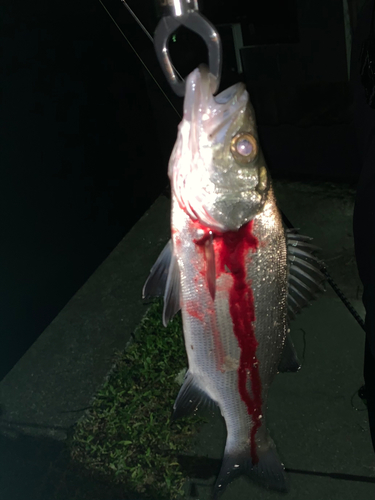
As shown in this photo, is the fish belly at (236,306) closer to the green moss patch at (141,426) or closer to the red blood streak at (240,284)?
the red blood streak at (240,284)

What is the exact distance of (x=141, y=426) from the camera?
132 inches

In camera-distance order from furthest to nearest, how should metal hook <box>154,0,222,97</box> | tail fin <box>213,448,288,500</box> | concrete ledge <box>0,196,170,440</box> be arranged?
1. concrete ledge <box>0,196,170,440</box>
2. tail fin <box>213,448,288,500</box>
3. metal hook <box>154,0,222,97</box>

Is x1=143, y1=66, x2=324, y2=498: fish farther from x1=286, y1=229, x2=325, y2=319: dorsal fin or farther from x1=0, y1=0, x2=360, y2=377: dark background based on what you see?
x1=0, y1=0, x2=360, y2=377: dark background

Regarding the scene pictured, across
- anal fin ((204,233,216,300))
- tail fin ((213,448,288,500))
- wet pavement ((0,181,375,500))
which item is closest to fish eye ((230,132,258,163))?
anal fin ((204,233,216,300))

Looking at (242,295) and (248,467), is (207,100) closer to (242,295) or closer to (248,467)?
(242,295)

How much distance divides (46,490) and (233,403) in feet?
7.63

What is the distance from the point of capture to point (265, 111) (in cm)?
567

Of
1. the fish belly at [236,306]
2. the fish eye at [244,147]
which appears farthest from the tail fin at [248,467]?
the fish eye at [244,147]

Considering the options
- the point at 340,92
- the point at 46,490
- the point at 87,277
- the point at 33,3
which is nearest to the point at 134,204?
the point at 87,277

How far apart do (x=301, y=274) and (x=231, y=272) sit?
1.04 feet

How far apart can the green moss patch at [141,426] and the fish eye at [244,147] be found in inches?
105

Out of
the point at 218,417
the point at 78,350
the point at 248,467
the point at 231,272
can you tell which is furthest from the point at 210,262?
the point at 78,350

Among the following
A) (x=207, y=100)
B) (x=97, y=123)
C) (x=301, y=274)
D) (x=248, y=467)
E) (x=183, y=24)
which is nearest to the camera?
(x=183, y=24)

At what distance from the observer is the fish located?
1.24m
